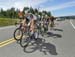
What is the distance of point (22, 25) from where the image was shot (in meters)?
13.1

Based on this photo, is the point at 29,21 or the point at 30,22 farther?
the point at 29,21

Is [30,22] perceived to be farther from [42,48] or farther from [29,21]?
[42,48]

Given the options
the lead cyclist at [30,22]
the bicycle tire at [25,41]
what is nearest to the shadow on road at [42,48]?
the bicycle tire at [25,41]

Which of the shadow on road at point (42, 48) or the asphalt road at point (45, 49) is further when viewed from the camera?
the shadow on road at point (42, 48)

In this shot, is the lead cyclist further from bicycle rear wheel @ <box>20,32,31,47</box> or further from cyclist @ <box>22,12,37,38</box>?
bicycle rear wheel @ <box>20,32,31,47</box>

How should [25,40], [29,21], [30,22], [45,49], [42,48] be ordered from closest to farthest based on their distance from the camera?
1. [45,49]
2. [42,48]
3. [25,40]
4. [30,22]
5. [29,21]

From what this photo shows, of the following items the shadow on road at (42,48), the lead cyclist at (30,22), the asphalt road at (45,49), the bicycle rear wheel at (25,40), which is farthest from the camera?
the lead cyclist at (30,22)

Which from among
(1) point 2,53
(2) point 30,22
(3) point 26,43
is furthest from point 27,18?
(1) point 2,53

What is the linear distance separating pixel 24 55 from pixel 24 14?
4.33 meters

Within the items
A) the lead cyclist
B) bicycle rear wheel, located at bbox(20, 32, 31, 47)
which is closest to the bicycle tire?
bicycle rear wheel, located at bbox(20, 32, 31, 47)

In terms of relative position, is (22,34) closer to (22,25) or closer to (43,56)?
(22,25)

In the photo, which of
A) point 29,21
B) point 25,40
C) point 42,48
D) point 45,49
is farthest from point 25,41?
point 29,21

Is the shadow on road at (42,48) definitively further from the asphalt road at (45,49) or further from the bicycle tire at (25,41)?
the bicycle tire at (25,41)

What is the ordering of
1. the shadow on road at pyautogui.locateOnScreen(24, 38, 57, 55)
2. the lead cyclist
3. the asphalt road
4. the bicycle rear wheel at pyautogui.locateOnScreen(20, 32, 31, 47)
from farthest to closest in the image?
the lead cyclist
the bicycle rear wheel at pyautogui.locateOnScreen(20, 32, 31, 47)
the shadow on road at pyautogui.locateOnScreen(24, 38, 57, 55)
the asphalt road
